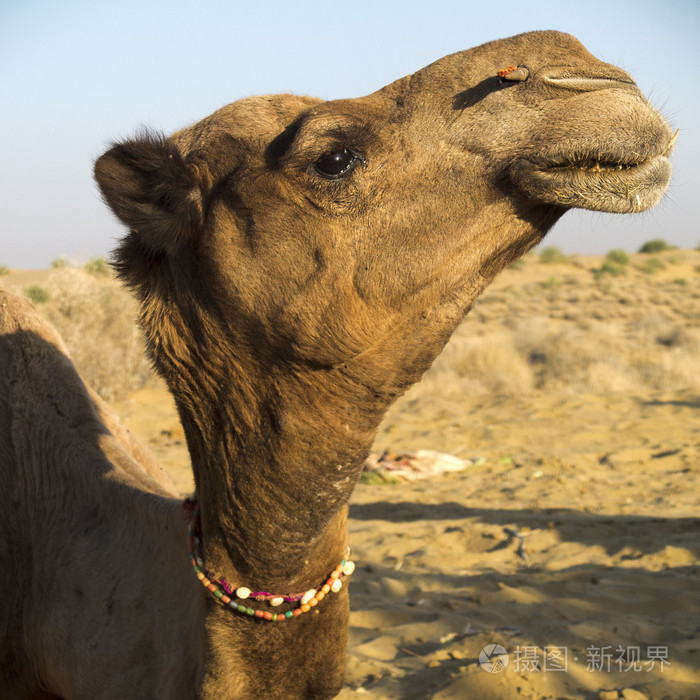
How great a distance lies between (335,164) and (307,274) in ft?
1.02

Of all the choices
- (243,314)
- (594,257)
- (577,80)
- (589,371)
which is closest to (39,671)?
(243,314)

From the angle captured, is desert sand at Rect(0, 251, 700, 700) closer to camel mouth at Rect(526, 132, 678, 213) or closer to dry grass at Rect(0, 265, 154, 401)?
dry grass at Rect(0, 265, 154, 401)

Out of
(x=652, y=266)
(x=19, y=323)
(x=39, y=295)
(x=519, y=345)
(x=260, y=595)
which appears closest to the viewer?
(x=260, y=595)

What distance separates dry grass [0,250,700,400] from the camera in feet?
44.8

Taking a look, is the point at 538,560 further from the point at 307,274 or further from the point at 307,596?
the point at 307,274

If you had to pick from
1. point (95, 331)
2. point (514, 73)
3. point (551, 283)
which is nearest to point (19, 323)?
point (514, 73)

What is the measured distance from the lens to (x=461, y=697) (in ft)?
13.8

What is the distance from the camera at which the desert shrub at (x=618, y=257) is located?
38.0 meters

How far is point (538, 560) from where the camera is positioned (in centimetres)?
655

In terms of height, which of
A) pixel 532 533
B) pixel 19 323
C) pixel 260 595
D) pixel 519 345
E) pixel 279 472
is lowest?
pixel 519 345

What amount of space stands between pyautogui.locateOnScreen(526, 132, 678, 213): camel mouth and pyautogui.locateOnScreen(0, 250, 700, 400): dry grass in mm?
6310

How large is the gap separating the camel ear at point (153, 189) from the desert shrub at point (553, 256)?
128ft

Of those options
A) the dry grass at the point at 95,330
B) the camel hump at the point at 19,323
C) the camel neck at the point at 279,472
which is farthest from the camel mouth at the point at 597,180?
the dry grass at the point at 95,330

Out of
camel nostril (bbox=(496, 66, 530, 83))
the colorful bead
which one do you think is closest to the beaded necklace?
the colorful bead
